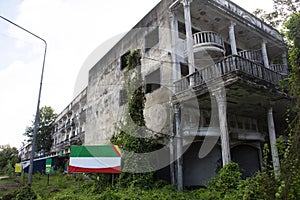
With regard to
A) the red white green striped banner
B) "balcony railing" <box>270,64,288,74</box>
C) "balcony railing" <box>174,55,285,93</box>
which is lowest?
the red white green striped banner

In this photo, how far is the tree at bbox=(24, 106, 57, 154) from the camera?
3506 centimetres

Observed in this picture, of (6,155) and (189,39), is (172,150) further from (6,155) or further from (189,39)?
(6,155)

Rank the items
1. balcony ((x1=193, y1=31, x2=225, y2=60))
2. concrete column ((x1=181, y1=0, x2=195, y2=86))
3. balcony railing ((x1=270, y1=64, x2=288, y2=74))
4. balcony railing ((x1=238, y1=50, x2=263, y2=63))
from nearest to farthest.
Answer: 1. concrete column ((x1=181, y1=0, x2=195, y2=86))
2. balcony ((x1=193, y1=31, x2=225, y2=60))
3. balcony railing ((x1=238, y1=50, x2=263, y2=63))
4. balcony railing ((x1=270, y1=64, x2=288, y2=74))

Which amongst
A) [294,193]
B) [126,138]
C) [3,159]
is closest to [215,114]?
[126,138]

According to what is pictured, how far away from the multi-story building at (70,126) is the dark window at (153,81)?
526 inches

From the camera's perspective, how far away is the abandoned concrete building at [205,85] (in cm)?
905

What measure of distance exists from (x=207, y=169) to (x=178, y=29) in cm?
788

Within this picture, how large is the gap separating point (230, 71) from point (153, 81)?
557 cm

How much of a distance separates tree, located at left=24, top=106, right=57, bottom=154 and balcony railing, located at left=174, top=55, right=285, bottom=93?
31245 mm

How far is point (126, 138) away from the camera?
1041cm

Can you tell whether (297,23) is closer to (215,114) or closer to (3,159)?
(215,114)

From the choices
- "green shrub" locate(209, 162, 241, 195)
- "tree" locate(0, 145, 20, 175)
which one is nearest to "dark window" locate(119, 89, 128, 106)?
"green shrub" locate(209, 162, 241, 195)

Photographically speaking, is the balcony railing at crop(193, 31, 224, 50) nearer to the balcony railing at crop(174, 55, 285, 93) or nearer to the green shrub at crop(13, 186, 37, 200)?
the balcony railing at crop(174, 55, 285, 93)

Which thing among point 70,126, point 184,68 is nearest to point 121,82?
point 184,68
